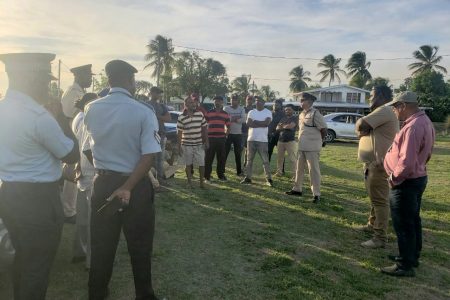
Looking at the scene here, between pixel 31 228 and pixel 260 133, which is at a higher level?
pixel 260 133

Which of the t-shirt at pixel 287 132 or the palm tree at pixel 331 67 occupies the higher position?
Result: the palm tree at pixel 331 67

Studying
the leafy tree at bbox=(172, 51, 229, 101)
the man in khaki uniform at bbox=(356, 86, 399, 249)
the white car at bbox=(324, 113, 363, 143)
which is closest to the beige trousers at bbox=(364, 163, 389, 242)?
the man in khaki uniform at bbox=(356, 86, 399, 249)

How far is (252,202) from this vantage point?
686 cm

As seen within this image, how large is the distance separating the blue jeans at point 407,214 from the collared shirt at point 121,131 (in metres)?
2.60

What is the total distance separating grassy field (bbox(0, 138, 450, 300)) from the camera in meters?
3.65

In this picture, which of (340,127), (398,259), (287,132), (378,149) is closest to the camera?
(398,259)

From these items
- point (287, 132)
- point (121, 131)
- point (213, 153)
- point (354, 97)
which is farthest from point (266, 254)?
point (354, 97)

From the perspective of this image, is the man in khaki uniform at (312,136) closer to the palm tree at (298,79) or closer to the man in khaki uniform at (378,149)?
the man in khaki uniform at (378,149)

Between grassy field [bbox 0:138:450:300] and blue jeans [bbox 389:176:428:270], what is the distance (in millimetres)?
256

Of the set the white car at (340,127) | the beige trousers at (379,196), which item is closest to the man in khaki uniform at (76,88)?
the beige trousers at (379,196)

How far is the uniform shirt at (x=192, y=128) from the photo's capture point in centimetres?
755

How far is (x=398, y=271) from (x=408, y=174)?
101cm

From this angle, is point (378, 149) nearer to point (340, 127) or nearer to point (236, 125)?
point (236, 125)

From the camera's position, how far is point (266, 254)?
4.54 m
